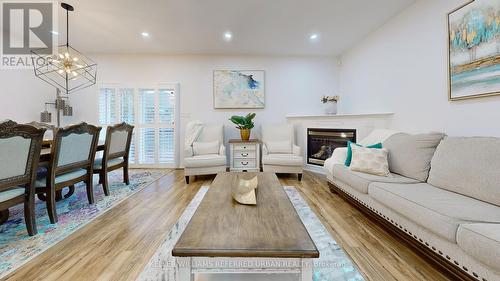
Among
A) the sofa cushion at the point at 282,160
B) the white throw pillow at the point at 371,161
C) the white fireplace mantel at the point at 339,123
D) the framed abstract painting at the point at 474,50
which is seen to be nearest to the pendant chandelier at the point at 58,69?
the sofa cushion at the point at 282,160

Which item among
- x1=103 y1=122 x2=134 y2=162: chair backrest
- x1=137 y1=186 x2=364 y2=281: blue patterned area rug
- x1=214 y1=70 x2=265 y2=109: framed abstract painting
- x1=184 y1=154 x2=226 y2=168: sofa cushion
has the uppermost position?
x1=214 y1=70 x2=265 y2=109: framed abstract painting

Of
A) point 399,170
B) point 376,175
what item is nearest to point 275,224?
point 376,175

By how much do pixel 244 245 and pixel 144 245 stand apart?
3.94 feet

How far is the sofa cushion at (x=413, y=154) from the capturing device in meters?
2.11

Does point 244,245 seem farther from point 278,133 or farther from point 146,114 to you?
point 146,114

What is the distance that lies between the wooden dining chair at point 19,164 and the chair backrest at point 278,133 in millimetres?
3405

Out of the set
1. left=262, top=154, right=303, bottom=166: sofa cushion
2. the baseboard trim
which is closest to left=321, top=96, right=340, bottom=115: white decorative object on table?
left=262, top=154, right=303, bottom=166: sofa cushion

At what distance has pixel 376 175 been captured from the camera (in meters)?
2.29

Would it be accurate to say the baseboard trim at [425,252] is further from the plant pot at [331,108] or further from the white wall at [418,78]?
the plant pot at [331,108]

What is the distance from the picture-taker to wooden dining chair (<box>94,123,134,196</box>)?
289 cm

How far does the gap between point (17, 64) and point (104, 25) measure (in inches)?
82.5

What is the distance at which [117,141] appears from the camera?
3145mm

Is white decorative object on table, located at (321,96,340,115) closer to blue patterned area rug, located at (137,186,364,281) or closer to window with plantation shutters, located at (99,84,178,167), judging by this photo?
blue patterned area rug, located at (137,186,364,281)

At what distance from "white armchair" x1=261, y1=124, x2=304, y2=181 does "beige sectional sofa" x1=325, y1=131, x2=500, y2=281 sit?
1.29 meters
